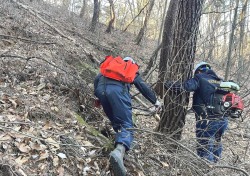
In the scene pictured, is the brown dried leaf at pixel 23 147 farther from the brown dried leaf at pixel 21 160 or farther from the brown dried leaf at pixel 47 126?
the brown dried leaf at pixel 47 126

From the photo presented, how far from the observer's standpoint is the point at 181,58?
5.25 m

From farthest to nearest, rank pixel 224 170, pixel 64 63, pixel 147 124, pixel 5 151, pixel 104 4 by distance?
pixel 104 4 < pixel 64 63 < pixel 147 124 < pixel 224 170 < pixel 5 151

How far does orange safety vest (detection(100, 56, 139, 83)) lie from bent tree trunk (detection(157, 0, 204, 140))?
2.00 feet

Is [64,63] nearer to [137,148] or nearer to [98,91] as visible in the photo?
[98,91]

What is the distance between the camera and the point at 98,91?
5.05 m

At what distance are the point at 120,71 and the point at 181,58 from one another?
105 cm

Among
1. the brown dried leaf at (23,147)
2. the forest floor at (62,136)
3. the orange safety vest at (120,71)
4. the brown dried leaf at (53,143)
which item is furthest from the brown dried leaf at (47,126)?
the orange safety vest at (120,71)

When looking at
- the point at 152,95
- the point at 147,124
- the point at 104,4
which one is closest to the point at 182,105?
the point at 152,95

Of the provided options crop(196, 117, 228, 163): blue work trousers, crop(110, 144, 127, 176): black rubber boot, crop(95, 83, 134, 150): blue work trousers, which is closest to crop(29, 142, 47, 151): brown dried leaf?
crop(110, 144, 127, 176): black rubber boot

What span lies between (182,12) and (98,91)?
1.84 metres

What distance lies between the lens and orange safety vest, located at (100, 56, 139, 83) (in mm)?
4926

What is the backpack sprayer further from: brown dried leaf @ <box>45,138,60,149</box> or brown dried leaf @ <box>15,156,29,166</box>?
brown dried leaf @ <box>15,156,29,166</box>

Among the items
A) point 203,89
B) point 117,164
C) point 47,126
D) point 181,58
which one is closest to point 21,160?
point 47,126

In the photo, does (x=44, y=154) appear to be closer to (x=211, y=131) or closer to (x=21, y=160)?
(x=21, y=160)
